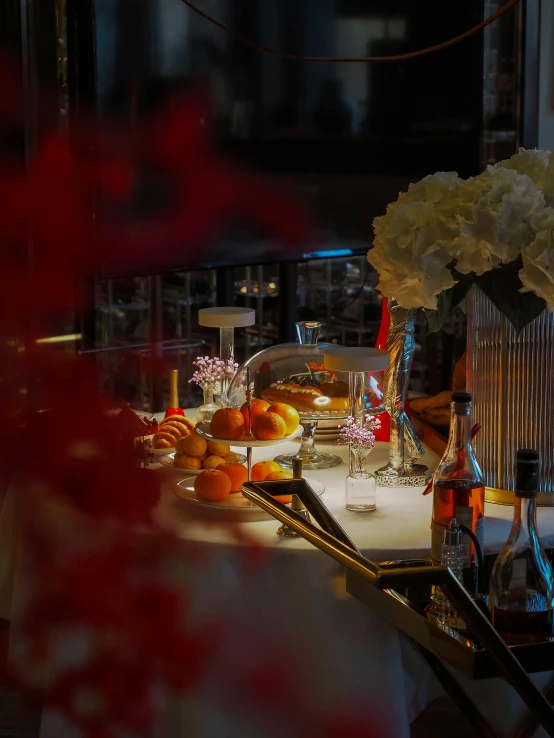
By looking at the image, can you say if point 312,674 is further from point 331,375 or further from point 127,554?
point 127,554

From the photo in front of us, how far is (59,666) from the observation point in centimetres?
28

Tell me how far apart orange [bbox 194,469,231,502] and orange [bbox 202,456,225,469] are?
185mm

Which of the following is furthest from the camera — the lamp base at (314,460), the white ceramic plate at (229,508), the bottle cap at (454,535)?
the lamp base at (314,460)

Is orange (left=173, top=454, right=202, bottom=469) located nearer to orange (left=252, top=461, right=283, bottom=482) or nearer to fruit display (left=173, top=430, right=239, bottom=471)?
fruit display (left=173, top=430, right=239, bottom=471)

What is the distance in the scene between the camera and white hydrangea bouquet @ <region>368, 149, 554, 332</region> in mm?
1365

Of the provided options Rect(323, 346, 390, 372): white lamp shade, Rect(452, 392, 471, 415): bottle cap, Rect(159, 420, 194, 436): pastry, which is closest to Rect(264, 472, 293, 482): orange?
Rect(323, 346, 390, 372): white lamp shade

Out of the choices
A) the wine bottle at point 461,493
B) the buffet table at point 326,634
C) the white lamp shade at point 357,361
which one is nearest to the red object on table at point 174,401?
the white lamp shade at point 357,361

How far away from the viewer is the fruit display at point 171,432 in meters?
1.91

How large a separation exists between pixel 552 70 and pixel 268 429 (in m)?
2.85

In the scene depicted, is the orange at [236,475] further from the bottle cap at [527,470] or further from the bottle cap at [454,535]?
the bottle cap at [527,470]

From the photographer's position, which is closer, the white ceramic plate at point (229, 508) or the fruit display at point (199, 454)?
the white ceramic plate at point (229, 508)

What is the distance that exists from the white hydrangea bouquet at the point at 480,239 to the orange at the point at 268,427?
0.30 meters

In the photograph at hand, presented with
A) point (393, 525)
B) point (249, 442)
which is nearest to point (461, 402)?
point (393, 525)

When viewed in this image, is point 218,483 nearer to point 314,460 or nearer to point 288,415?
point 288,415
